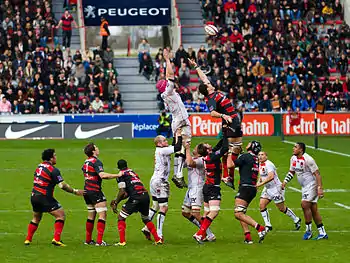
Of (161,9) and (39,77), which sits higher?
(161,9)

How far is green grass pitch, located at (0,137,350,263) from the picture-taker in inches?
836

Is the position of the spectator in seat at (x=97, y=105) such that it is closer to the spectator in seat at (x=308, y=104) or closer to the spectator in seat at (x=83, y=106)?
the spectator in seat at (x=83, y=106)

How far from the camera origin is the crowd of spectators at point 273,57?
55.4 m

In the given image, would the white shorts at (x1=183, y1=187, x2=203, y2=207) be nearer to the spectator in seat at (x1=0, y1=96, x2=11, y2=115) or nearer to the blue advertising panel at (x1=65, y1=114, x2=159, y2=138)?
the blue advertising panel at (x1=65, y1=114, x2=159, y2=138)

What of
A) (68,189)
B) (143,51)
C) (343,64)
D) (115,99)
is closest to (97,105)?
(115,99)

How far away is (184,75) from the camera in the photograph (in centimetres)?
5769

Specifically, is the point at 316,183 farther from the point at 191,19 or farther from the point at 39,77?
the point at 191,19

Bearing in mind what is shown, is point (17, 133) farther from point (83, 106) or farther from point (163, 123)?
point (163, 123)

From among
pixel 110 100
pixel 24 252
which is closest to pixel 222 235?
pixel 24 252

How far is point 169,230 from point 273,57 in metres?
35.1

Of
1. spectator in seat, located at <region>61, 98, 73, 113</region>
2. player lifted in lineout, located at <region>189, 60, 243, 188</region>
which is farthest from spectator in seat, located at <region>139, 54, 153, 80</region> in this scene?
player lifted in lineout, located at <region>189, 60, 243, 188</region>

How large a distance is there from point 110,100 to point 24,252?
3401 centimetres

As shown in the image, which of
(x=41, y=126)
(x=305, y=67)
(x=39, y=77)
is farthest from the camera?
(x=305, y=67)

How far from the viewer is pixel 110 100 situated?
182ft
